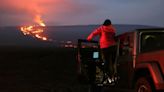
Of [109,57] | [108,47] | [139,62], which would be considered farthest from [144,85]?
[108,47]

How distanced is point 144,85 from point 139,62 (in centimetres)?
63

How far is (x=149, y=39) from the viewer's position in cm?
1470

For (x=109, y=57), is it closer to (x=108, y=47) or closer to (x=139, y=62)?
(x=108, y=47)

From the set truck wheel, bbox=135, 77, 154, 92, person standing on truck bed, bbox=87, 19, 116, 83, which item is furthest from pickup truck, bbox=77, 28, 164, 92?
person standing on truck bed, bbox=87, 19, 116, 83

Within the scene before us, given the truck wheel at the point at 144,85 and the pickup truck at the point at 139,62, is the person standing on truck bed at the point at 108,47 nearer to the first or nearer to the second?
the pickup truck at the point at 139,62

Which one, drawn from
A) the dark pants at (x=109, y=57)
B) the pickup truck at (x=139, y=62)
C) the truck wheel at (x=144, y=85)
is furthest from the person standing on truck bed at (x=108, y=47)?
the truck wheel at (x=144, y=85)

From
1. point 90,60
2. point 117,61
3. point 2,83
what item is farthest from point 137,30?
point 2,83

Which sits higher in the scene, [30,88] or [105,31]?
[105,31]

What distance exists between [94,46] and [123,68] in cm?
347

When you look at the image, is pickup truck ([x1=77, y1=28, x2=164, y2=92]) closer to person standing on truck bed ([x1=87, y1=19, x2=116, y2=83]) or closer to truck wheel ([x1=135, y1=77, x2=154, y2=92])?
truck wheel ([x1=135, y1=77, x2=154, y2=92])

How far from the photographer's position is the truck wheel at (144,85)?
13.4m

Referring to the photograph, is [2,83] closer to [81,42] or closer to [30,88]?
[30,88]

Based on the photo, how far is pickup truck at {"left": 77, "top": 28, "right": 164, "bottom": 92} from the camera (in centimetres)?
1302

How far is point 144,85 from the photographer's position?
13641 mm
